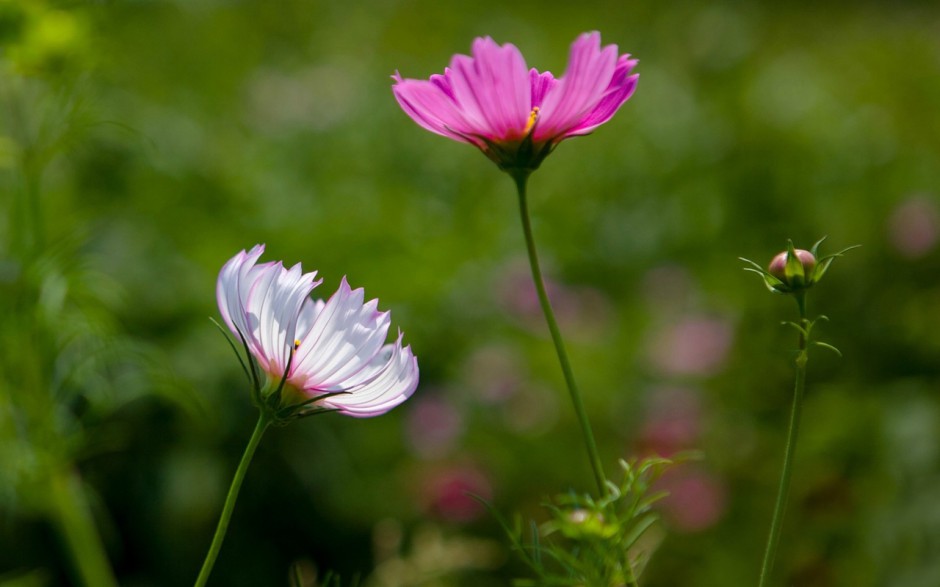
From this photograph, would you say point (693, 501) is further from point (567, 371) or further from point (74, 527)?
point (567, 371)

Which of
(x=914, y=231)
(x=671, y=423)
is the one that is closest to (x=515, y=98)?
(x=671, y=423)

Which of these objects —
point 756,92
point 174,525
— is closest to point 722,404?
point 174,525

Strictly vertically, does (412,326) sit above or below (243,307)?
below

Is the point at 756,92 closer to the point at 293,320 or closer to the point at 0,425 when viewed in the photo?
the point at 0,425

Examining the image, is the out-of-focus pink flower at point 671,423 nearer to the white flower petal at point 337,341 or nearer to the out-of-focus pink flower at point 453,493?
the out-of-focus pink flower at point 453,493

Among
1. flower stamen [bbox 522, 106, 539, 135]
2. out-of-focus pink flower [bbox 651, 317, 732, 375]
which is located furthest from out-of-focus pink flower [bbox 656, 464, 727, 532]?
flower stamen [bbox 522, 106, 539, 135]

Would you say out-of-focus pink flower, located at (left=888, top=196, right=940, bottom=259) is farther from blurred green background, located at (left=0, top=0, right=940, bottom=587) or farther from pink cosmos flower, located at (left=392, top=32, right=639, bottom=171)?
pink cosmos flower, located at (left=392, top=32, right=639, bottom=171)
